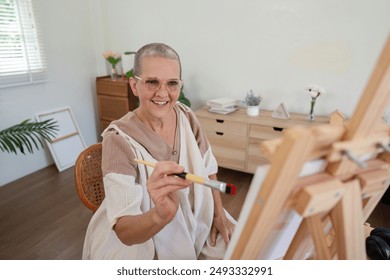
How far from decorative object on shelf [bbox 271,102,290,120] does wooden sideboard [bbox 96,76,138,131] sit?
1.62 m

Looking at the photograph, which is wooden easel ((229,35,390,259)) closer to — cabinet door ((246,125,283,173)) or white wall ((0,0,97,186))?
cabinet door ((246,125,283,173))

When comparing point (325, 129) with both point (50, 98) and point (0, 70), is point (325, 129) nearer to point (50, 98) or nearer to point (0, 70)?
point (0, 70)

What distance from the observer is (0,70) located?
2.38 metres

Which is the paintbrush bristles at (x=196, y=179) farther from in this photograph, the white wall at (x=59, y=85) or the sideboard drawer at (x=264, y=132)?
the white wall at (x=59, y=85)

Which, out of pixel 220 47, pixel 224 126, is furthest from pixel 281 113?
pixel 220 47

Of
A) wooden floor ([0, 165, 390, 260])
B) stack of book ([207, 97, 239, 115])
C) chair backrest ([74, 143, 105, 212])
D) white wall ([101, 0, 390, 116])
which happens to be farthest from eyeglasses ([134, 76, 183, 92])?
white wall ([101, 0, 390, 116])

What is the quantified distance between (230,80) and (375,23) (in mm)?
1303

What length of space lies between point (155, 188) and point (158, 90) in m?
0.42

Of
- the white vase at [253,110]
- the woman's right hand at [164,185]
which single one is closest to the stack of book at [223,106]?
the white vase at [253,110]

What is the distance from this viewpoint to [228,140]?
99.1 inches

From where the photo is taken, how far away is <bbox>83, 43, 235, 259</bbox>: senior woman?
793mm

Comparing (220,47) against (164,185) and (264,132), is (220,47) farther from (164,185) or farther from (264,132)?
(164,185)

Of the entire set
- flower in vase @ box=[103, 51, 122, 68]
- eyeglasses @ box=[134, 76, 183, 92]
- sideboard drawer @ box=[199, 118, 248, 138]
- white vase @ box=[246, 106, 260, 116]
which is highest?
eyeglasses @ box=[134, 76, 183, 92]

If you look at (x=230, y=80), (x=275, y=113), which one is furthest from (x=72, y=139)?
(x=275, y=113)
